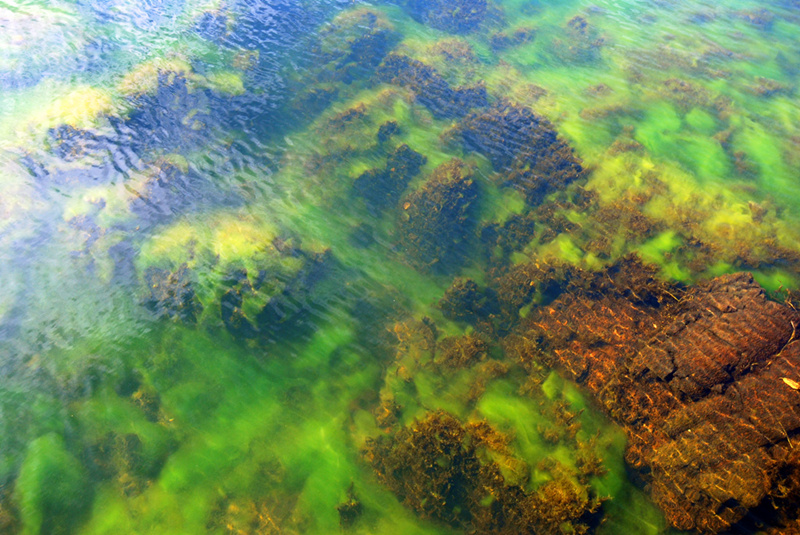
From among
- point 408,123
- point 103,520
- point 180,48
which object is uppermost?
point 180,48

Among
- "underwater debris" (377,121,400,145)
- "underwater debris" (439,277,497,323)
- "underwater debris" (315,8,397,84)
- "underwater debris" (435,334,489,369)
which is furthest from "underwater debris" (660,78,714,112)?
"underwater debris" (435,334,489,369)

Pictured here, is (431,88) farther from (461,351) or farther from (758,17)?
(758,17)

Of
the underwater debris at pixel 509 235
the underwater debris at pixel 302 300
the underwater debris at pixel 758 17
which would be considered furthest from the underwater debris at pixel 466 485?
the underwater debris at pixel 758 17

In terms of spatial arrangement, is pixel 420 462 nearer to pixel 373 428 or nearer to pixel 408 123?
pixel 373 428

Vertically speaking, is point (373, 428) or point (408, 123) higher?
point (408, 123)

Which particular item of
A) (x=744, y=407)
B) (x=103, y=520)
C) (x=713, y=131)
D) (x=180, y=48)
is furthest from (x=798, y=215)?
(x=180, y=48)

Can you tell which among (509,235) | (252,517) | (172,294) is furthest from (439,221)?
(252,517)
